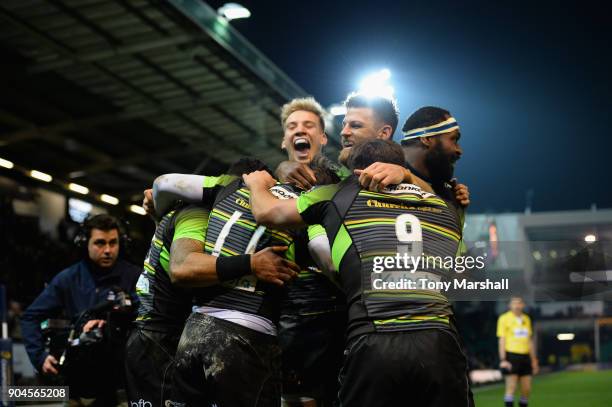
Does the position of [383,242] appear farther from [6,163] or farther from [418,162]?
[6,163]

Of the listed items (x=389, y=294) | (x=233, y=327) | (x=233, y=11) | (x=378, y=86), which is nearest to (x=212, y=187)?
→ (x=233, y=327)

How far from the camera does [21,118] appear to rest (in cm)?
2205

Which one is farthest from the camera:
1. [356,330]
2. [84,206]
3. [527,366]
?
[84,206]

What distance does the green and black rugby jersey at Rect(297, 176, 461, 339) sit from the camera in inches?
137

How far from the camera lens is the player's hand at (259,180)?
4.07m

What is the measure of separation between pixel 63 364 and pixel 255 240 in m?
2.75

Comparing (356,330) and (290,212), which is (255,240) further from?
(356,330)

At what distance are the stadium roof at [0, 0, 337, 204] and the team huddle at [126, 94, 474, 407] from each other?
11.2 meters

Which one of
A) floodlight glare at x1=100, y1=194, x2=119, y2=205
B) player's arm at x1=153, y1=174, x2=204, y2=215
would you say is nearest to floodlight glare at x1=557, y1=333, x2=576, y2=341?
floodlight glare at x1=100, y1=194, x2=119, y2=205

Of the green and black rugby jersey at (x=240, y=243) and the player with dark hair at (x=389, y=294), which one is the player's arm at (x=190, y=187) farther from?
the player with dark hair at (x=389, y=294)

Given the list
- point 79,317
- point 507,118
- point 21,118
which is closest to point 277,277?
point 79,317

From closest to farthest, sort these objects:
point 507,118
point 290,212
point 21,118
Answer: point 290,212
point 21,118
point 507,118

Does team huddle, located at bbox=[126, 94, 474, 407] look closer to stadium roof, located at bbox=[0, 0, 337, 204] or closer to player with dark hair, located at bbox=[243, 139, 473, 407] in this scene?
player with dark hair, located at bbox=[243, 139, 473, 407]

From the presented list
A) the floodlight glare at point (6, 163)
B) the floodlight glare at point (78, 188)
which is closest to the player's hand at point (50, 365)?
the floodlight glare at point (6, 163)
